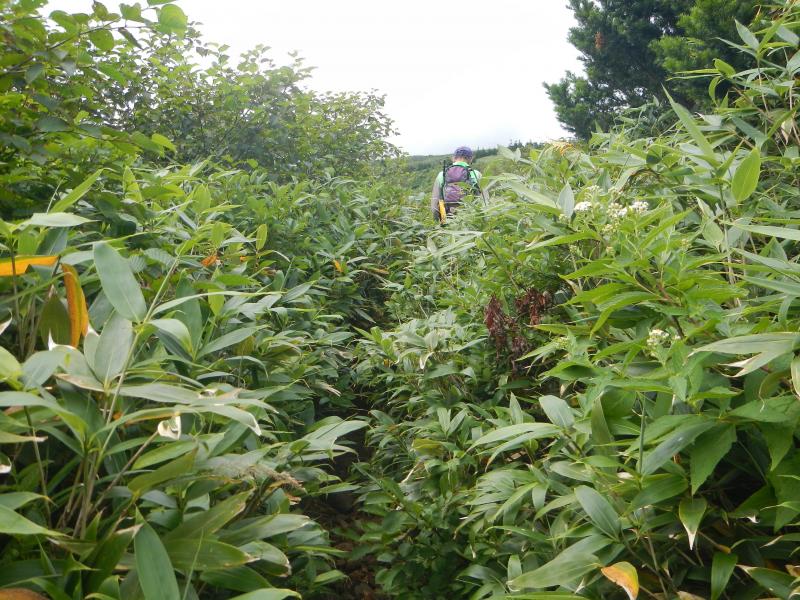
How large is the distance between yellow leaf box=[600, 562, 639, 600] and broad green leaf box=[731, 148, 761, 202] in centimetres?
88

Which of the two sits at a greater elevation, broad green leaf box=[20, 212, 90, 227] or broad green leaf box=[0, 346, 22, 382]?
broad green leaf box=[20, 212, 90, 227]

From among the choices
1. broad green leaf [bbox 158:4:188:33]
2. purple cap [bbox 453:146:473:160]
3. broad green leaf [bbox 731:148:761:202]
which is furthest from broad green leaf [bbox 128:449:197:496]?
purple cap [bbox 453:146:473:160]

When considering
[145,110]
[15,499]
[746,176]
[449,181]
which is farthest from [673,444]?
[449,181]

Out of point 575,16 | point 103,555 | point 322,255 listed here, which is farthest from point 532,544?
point 575,16

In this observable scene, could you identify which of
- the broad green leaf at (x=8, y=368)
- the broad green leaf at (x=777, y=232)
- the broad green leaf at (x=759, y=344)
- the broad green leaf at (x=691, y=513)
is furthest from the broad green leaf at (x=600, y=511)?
the broad green leaf at (x=8, y=368)

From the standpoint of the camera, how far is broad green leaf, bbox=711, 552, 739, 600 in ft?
3.58

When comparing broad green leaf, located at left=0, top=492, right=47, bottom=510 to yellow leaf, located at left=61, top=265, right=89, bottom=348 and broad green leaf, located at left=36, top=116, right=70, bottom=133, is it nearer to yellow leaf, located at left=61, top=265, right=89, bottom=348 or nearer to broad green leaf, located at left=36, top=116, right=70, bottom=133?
yellow leaf, located at left=61, top=265, right=89, bottom=348

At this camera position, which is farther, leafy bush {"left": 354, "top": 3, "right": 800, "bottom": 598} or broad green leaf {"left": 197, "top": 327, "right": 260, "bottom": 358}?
broad green leaf {"left": 197, "top": 327, "right": 260, "bottom": 358}

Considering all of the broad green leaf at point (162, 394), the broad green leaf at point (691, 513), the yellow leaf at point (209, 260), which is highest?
the yellow leaf at point (209, 260)

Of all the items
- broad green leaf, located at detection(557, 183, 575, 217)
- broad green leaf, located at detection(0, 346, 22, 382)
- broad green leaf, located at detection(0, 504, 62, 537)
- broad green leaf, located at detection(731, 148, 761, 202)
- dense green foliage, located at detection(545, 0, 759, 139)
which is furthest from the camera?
dense green foliage, located at detection(545, 0, 759, 139)

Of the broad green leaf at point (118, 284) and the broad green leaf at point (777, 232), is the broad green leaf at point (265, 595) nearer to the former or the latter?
the broad green leaf at point (118, 284)

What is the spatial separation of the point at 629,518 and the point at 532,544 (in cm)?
45

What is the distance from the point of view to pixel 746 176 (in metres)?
1.39

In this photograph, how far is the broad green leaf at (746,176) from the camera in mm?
1369
